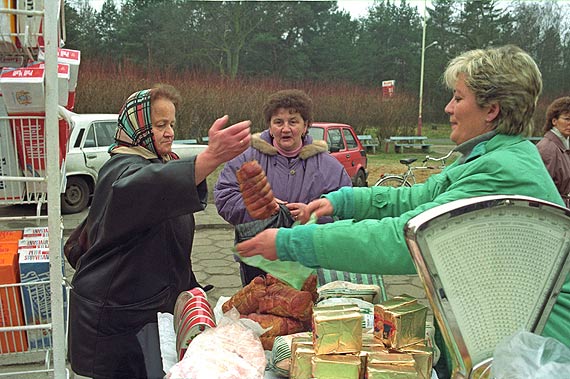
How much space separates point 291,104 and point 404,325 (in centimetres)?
209

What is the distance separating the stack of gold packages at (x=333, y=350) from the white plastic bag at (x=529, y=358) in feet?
1.04

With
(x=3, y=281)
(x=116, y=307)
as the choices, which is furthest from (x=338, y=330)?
(x=3, y=281)

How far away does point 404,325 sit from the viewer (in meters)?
1.37

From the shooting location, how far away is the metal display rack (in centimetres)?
164

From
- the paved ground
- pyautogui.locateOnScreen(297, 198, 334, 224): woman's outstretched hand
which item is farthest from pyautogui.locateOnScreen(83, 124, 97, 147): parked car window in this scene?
pyautogui.locateOnScreen(297, 198, 334, 224): woman's outstretched hand

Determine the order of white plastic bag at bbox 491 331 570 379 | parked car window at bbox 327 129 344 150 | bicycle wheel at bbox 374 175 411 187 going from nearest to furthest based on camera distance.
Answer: white plastic bag at bbox 491 331 570 379 → bicycle wheel at bbox 374 175 411 187 → parked car window at bbox 327 129 344 150

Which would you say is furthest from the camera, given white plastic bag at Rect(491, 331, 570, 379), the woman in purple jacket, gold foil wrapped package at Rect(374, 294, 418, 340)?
the woman in purple jacket

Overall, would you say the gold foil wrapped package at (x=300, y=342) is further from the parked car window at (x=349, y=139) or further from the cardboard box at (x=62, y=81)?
the parked car window at (x=349, y=139)

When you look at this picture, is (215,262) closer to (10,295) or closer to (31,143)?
(10,295)

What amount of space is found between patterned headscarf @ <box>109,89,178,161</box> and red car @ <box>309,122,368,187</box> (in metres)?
9.09

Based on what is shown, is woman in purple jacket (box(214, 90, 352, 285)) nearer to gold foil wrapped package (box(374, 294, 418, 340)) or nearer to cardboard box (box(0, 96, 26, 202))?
cardboard box (box(0, 96, 26, 202))

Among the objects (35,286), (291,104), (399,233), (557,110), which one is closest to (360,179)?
(557,110)

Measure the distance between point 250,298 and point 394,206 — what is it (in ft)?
1.95

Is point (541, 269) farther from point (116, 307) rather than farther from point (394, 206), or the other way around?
point (116, 307)
